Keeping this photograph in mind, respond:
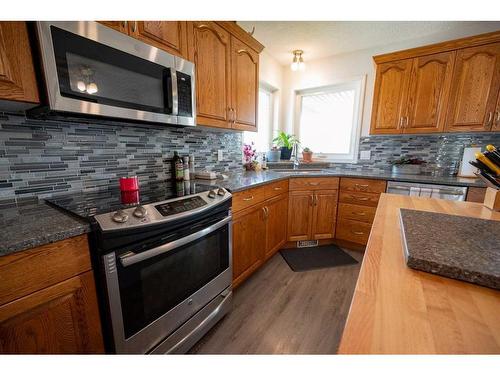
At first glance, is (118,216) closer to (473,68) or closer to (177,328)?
(177,328)

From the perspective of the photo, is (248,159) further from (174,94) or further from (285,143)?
(174,94)

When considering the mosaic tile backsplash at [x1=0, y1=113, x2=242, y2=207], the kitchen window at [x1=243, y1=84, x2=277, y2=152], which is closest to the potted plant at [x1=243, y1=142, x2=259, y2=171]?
the kitchen window at [x1=243, y1=84, x2=277, y2=152]

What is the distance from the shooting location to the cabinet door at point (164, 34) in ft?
3.75

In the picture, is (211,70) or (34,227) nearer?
(34,227)

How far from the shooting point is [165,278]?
39.9 inches

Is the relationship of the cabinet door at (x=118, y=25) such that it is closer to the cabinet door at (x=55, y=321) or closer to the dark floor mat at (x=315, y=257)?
the cabinet door at (x=55, y=321)

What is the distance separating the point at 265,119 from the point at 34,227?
2852 mm

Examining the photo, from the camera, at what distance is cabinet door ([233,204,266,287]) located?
160 centimetres

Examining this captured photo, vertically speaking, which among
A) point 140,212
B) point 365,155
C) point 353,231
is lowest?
point 353,231

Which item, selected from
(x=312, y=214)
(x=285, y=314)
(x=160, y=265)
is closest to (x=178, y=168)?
(x=160, y=265)
